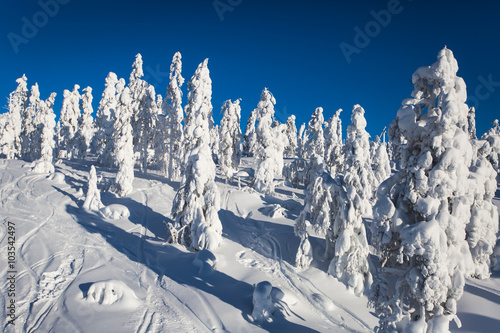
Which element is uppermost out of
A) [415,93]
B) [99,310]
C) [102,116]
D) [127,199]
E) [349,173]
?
[102,116]

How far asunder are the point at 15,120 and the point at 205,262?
5070 centimetres

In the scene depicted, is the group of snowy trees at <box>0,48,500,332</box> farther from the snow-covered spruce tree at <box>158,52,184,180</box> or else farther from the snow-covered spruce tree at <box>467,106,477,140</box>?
the snow-covered spruce tree at <box>467,106,477,140</box>

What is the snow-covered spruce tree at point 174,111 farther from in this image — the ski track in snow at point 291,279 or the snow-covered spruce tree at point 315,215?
the snow-covered spruce tree at point 315,215

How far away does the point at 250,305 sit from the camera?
11.9m

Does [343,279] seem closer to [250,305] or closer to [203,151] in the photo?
[250,305]

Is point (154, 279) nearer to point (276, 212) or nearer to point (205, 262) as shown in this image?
point (205, 262)

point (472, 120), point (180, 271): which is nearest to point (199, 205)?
point (180, 271)

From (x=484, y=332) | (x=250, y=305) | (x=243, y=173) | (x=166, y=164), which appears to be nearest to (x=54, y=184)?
(x=166, y=164)

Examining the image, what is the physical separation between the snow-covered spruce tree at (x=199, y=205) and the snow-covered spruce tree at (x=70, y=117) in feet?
140

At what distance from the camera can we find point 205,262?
48.2ft

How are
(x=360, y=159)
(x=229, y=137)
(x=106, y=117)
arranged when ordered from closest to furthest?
(x=360, y=159) → (x=229, y=137) → (x=106, y=117)

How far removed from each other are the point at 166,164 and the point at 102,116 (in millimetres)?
17816

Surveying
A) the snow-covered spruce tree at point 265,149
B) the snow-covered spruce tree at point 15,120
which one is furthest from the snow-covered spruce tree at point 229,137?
the snow-covered spruce tree at point 15,120

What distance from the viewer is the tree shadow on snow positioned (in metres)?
11.9
